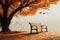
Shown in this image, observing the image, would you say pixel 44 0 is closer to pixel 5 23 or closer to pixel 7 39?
pixel 5 23

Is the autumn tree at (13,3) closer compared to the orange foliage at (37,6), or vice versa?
the autumn tree at (13,3)

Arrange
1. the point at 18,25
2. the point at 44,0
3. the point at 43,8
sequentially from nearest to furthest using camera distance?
the point at 44,0 < the point at 43,8 < the point at 18,25

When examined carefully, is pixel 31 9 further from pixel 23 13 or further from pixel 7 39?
pixel 7 39

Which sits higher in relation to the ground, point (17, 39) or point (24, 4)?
point (24, 4)

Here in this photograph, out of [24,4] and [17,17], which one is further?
[17,17]

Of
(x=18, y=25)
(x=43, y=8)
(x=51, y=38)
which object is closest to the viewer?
(x=51, y=38)

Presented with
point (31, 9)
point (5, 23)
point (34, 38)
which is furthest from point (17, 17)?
point (34, 38)

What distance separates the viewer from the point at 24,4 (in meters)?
26.8

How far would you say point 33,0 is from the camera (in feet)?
87.0

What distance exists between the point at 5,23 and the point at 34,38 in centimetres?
742

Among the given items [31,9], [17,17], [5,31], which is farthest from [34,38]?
[17,17]

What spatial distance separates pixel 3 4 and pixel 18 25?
17.2ft

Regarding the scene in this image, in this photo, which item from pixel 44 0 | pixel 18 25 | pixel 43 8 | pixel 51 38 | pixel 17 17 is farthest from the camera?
pixel 17 17

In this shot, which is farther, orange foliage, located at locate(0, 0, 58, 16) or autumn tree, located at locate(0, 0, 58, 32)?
orange foliage, located at locate(0, 0, 58, 16)
